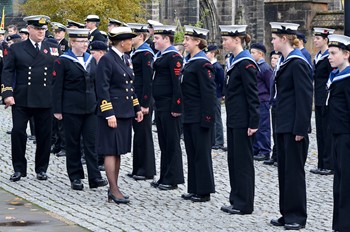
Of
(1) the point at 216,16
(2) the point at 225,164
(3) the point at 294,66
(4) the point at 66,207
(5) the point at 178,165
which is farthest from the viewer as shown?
(1) the point at 216,16

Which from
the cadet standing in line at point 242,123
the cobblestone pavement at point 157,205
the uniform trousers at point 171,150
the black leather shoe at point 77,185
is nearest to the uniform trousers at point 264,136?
the cobblestone pavement at point 157,205

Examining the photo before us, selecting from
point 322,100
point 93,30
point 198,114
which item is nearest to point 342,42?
point 198,114

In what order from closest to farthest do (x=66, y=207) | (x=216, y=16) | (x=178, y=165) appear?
(x=66, y=207) < (x=178, y=165) < (x=216, y=16)

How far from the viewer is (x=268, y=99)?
18.9 m

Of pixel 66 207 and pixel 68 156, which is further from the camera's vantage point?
pixel 68 156

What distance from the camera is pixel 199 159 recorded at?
1437 cm

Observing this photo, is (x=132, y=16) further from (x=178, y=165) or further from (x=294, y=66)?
(x=294, y=66)

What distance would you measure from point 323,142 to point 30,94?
4718 mm

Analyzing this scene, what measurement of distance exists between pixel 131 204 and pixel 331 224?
2694 millimetres

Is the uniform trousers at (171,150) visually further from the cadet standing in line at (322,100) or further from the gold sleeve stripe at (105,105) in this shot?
the cadet standing in line at (322,100)

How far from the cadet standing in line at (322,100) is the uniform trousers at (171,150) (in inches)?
111

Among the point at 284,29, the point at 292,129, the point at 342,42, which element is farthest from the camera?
the point at 284,29

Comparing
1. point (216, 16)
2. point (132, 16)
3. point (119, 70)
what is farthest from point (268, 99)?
point (216, 16)

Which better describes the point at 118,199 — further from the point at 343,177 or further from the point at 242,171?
the point at 343,177
